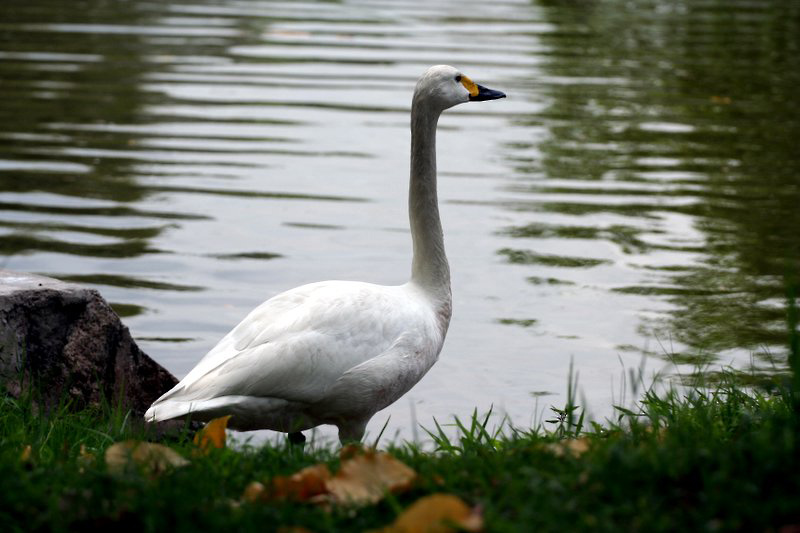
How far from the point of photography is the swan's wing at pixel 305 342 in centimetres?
478

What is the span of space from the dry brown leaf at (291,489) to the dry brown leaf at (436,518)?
369 millimetres

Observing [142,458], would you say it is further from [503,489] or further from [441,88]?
[441,88]

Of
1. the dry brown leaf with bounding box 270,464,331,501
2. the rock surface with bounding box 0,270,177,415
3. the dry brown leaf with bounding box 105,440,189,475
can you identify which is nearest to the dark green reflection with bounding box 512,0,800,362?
the dry brown leaf with bounding box 270,464,331,501

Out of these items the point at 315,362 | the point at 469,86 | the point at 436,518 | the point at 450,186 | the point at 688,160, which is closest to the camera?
the point at 436,518

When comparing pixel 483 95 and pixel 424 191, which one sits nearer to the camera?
pixel 424 191

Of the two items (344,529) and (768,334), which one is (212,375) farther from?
(768,334)

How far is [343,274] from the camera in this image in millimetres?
8188

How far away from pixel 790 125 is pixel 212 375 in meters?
9.51

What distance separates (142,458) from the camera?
3678 millimetres

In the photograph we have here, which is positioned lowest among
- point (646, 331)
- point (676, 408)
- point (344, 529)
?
point (646, 331)

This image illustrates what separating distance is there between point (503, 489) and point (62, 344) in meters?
2.62

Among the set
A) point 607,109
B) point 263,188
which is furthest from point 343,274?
point 607,109

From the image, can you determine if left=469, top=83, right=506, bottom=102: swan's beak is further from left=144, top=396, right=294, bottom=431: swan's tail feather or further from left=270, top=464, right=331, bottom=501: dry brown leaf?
left=270, top=464, right=331, bottom=501: dry brown leaf

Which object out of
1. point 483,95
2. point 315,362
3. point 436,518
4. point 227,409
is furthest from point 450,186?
point 436,518
